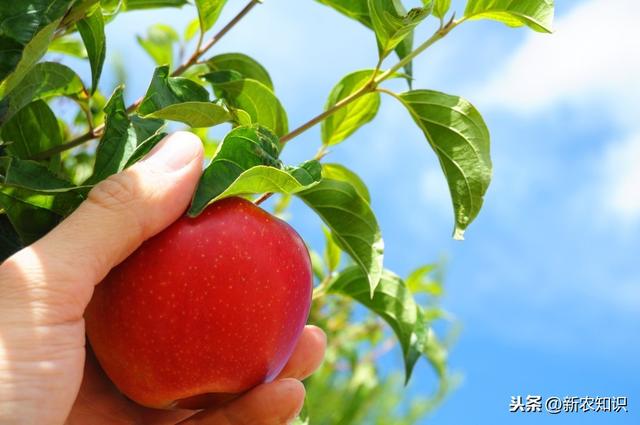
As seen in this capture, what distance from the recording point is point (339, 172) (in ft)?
4.33

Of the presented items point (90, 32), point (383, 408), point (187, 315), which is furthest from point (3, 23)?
Result: point (383, 408)

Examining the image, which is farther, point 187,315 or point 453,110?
point 453,110

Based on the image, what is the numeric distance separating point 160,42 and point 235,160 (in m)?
0.86

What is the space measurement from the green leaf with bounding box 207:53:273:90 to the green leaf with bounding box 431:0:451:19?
0.33 metres

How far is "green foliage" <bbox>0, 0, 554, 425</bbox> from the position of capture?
867mm

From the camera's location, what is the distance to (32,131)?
1107 millimetres

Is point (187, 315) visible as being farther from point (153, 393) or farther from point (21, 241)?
point (21, 241)

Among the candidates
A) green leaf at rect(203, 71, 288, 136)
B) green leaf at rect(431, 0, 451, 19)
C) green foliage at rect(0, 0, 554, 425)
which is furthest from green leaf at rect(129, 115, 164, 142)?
green leaf at rect(431, 0, 451, 19)

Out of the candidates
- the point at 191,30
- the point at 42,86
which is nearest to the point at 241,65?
the point at 42,86

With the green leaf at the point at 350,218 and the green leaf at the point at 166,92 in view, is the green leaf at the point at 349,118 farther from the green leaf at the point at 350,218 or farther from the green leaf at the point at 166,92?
the green leaf at the point at 166,92

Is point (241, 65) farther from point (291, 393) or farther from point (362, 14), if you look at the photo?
point (291, 393)

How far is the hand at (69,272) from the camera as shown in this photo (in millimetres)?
813

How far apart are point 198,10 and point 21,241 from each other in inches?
18.7

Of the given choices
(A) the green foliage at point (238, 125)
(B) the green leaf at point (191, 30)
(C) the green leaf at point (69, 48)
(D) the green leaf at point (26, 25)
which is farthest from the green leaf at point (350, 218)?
(B) the green leaf at point (191, 30)
